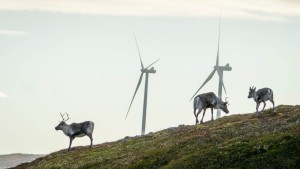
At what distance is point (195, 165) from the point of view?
126ft

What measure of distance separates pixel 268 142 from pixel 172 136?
21.4 meters

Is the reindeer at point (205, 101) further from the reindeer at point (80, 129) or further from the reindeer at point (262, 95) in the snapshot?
the reindeer at point (80, 129)

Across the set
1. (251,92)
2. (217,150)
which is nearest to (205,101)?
(251,92)

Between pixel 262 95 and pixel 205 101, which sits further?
pixel 205 101

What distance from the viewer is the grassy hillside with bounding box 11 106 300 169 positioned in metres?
36.7

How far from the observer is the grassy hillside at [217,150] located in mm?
36719

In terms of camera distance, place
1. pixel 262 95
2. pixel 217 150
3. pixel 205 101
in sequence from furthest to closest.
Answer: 1. pixel 205 101
2. pixel 262 95
3. pixel 217 150

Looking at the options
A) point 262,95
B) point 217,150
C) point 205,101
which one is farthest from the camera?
point 205,101

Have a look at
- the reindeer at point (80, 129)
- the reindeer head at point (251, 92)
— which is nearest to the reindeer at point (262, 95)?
the reindeer head at point (251, 92)

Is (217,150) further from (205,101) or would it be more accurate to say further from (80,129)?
(80,129)

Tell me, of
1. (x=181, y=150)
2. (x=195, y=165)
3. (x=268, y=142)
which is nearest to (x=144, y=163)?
(x=181, y=150)

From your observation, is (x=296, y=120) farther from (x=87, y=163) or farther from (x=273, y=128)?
(x=87, y=163)

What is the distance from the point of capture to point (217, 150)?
4069cm

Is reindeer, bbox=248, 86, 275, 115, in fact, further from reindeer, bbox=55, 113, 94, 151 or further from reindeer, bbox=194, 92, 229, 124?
reindeer, bbox=55, 113, 94, 151
